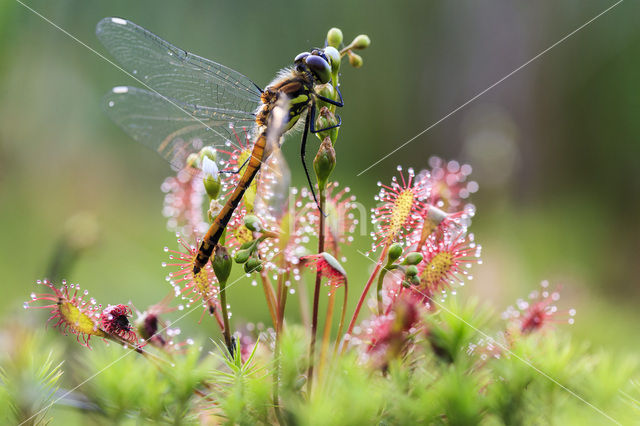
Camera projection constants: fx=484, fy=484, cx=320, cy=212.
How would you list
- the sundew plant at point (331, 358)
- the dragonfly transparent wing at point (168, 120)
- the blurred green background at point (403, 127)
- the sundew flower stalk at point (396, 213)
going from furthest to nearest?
the blurred green background at point (403, 127), the dragonfly transparent wing at point (168, 120), the sundew flower stalk at point (396, 213), the sundew plant at point (331, 358)

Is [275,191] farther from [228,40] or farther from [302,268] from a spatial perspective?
[228,40]

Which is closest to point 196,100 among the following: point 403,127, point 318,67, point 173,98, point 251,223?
point 173,98

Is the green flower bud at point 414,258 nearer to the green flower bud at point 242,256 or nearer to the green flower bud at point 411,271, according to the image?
the green flower bud at point 411,271

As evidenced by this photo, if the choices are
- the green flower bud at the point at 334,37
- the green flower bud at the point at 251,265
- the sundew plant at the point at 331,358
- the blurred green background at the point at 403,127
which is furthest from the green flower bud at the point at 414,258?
the blurred green background at the point at 403,127

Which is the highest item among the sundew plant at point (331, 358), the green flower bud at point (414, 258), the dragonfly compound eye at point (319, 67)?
the dragonfly compound eye at point (319, 67)

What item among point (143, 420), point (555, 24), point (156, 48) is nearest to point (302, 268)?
point (143, 420)

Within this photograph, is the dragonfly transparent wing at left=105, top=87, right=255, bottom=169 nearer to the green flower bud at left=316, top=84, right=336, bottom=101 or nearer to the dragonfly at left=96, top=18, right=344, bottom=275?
the dragonfly at left=96, top=18, right=344, bottom=275

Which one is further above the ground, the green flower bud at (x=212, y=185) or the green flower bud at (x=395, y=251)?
the green flower bud at (x=212, y=185)
